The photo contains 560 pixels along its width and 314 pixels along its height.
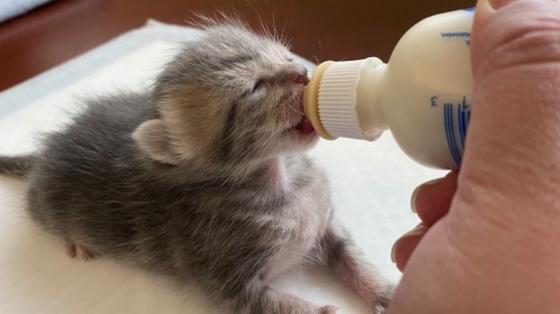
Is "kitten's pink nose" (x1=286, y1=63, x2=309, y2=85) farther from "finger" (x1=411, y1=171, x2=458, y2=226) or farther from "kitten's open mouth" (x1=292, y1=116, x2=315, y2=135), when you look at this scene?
"finger" (x1=411, y1=171, x2=458, y2=226)

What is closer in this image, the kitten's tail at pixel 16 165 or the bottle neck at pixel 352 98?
the bottle neck at pixel 352 98

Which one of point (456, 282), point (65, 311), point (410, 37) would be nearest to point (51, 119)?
point (65, 311)

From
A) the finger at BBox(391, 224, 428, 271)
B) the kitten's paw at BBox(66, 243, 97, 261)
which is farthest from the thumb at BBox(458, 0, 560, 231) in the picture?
the kitten's paw at BBox(66, 243, 97, 261)

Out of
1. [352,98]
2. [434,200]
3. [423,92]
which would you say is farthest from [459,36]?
[434,200]

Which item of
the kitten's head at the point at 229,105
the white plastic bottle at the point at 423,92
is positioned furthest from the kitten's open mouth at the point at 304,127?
the white plastic bottle at the point at 423,92

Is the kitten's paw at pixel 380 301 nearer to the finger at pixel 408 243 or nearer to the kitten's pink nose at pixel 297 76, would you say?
the finger at pixel 408 243

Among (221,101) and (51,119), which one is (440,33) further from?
(51,119)

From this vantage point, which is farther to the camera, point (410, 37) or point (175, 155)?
point (175, 155)
